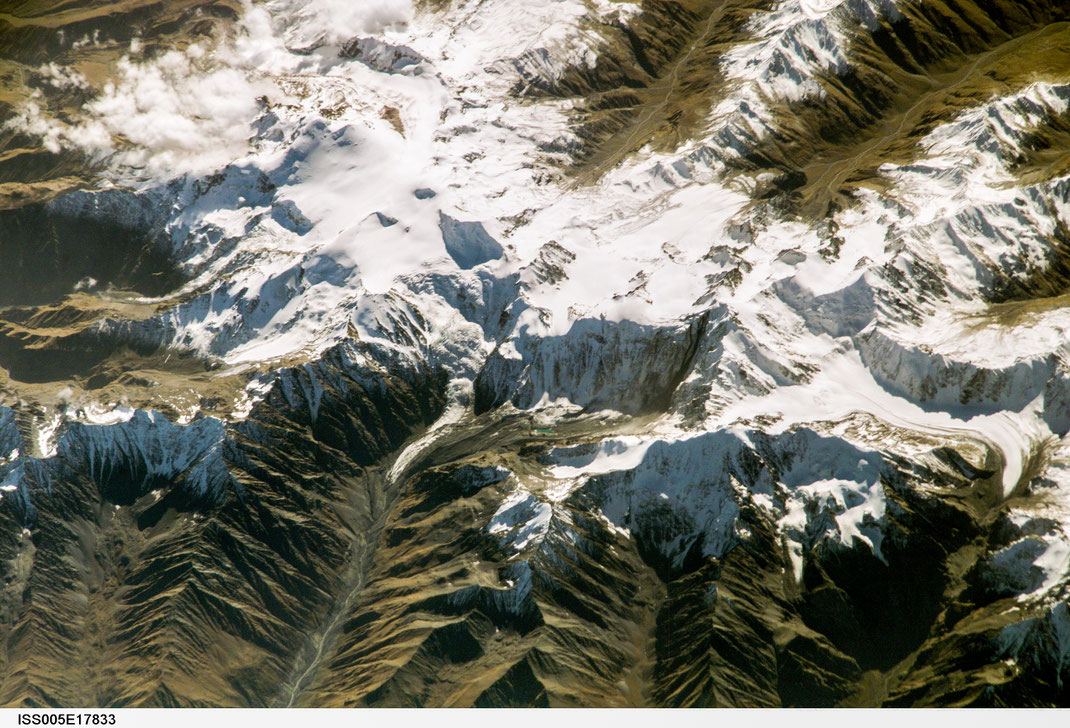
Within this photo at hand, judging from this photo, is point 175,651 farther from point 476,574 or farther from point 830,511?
point 830,511

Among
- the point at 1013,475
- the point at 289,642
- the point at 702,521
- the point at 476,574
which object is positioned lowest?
the point at 289,642

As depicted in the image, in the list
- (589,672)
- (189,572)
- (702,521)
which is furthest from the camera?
(189,572)

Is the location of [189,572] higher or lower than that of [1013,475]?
lower

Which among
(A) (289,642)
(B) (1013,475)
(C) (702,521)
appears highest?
(B) (1013,475)

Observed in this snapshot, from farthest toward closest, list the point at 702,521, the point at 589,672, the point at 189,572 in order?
the point at 189,572
the point at 702,521
the point at 589,672

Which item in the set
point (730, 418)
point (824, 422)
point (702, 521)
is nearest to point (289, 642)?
point (702, 521)

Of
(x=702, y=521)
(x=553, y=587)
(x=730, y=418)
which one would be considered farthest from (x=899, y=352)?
(x=553, y=587)

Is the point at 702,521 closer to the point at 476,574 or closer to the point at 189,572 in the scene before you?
the point at 476,574

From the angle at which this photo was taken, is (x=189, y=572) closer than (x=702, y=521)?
No

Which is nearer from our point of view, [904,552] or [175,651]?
[904,552]
